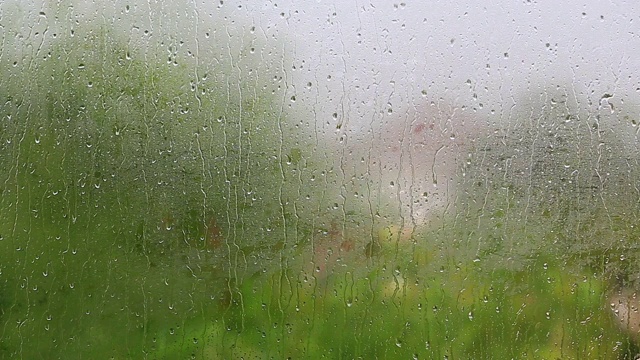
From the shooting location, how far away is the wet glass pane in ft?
3.28

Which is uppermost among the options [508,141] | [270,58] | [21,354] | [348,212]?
[270,58]

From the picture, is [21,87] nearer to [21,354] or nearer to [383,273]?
[21,354]

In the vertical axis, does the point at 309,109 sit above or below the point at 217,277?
above

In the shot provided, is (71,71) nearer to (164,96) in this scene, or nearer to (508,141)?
(164,96)

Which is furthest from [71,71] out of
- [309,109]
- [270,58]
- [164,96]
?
[309,109]

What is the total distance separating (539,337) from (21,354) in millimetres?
1303

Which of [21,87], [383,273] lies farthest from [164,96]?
[383,273]

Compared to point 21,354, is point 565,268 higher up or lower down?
higher up

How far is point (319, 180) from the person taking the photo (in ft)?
3.31

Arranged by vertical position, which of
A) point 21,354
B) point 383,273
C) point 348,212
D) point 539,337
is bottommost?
point 21,354

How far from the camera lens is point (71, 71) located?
1.02m

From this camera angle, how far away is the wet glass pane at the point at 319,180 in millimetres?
1000

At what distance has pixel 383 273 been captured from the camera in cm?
100

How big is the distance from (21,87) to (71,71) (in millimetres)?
131
